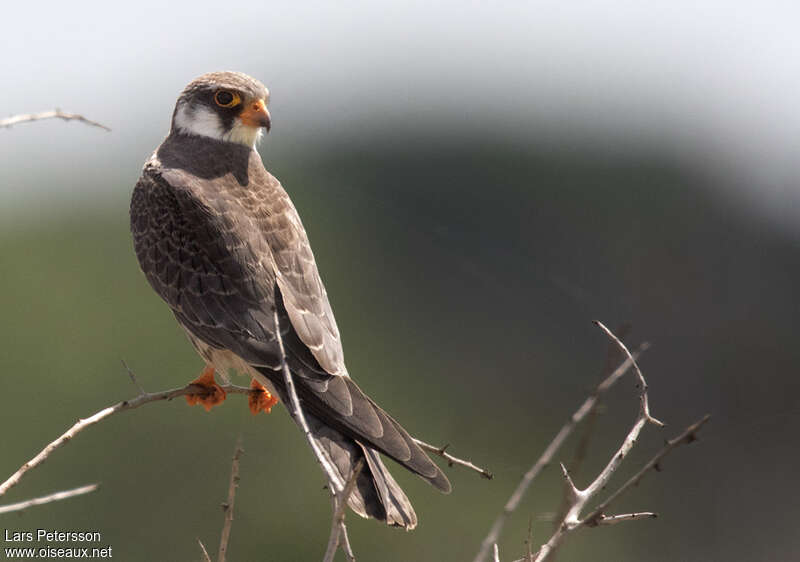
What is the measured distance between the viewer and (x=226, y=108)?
6.41 metres

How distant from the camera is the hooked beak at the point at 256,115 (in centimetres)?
632

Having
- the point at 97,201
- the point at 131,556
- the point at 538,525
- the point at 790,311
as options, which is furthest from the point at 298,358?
→ the point at 97,201

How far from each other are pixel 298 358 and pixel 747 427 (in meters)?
29.0

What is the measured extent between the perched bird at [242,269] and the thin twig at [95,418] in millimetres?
101

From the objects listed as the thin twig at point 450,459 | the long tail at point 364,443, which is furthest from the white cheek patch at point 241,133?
the thin twig at point 450,459

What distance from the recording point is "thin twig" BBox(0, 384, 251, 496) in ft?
14.3

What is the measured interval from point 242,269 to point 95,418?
4.10 ft

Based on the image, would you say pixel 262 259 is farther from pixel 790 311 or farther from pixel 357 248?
pixel 357 248

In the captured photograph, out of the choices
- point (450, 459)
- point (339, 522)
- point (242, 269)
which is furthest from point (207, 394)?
point (339, 522)

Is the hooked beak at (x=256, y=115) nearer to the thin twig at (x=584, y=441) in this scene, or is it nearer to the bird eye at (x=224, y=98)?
the bird eye at (x=224, y=98)

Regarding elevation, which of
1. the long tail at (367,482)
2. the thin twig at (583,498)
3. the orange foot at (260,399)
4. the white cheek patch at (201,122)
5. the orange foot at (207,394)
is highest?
the thin twig at (583,498)

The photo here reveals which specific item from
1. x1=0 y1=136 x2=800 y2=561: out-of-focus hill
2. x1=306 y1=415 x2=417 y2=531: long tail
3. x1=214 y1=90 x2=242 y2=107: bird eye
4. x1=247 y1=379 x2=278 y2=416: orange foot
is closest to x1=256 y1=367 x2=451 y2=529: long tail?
x1=306 y1=415 x2=417 y2=531: long tail

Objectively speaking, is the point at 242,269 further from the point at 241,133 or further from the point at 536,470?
the point at 536,470

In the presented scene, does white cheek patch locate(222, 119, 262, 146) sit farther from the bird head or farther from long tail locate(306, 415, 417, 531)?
long tail locate(306, 415, 417, 531)
